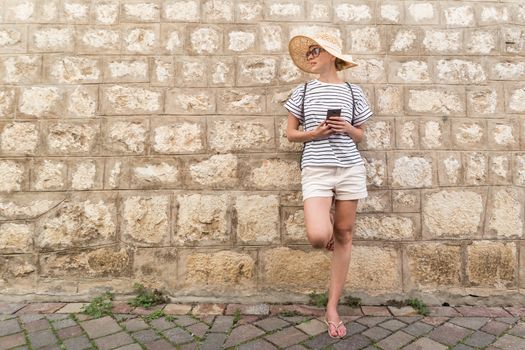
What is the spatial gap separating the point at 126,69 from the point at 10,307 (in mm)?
2153

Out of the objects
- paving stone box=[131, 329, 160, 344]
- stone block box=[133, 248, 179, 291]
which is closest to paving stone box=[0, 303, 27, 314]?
stone block box=[133, 248, 179, 291]

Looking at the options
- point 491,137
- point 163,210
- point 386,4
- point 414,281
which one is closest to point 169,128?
point 163,210

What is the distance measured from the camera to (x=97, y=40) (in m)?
3.16

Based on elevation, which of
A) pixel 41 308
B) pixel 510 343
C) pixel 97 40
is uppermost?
pixel 97 40

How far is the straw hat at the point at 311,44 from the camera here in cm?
256

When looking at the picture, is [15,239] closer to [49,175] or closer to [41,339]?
[49,175]

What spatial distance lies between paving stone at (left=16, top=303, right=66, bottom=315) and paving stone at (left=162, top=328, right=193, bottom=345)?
1052 mm

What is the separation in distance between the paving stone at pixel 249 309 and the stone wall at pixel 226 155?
Answer: 3.6 inches

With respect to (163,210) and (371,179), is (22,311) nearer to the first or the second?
(163,210)

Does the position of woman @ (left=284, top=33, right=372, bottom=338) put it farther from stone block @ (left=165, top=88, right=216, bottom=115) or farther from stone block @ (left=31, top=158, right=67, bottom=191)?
stone block @ (left=31, top=158, right=67, bottom=191)

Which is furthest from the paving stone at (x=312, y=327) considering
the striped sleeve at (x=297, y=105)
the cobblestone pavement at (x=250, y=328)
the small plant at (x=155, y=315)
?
the striped sleeve at (x=297, y=105)

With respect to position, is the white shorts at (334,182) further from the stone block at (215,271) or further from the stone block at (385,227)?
the stone block at (215,271)

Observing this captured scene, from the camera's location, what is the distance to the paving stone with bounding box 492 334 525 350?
2.38 meters

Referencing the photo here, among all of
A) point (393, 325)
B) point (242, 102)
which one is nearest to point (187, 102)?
point (242, 102)
